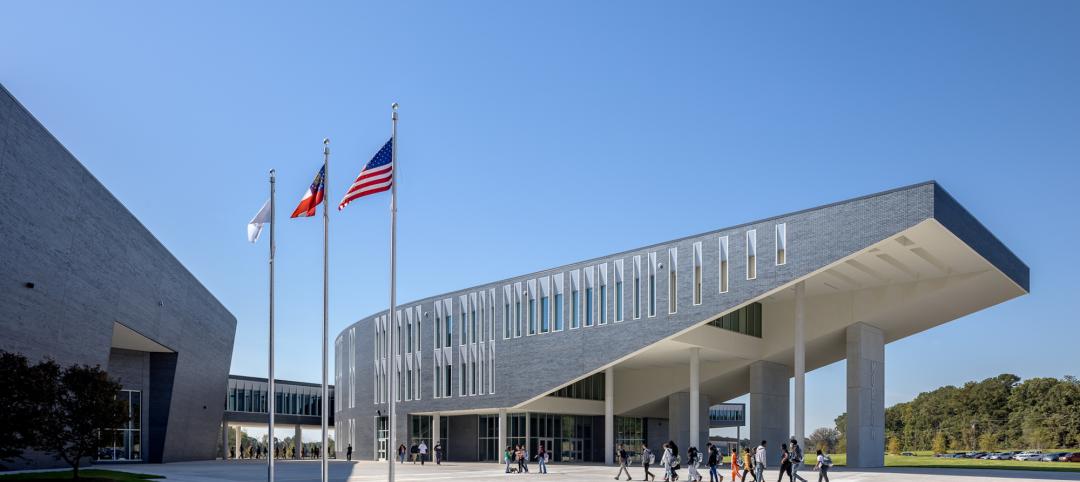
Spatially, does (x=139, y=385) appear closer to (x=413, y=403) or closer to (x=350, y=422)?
(x=413, y=403)

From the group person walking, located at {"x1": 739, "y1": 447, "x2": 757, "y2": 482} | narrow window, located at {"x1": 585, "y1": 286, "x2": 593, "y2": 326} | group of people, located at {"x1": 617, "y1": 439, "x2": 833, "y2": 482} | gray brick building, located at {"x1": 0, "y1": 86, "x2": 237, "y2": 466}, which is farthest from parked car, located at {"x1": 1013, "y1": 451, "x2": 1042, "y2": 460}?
gray brick building, located at {"x1": 0, "y1": 86, "x2": 237, "y2": 466}

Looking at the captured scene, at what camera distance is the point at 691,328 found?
4506 cm

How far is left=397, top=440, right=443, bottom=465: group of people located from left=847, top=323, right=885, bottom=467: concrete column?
23561mm

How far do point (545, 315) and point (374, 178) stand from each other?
29737mm

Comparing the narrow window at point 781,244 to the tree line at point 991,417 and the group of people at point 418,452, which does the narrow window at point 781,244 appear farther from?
the tree line at point 991,417

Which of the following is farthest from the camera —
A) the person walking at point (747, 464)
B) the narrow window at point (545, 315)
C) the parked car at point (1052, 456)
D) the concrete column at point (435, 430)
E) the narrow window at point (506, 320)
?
the parked car at point (1052, 456)

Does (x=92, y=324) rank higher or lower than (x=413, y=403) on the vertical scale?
higher

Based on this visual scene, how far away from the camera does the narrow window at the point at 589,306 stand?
5050 centimetres

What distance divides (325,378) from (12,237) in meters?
14.1

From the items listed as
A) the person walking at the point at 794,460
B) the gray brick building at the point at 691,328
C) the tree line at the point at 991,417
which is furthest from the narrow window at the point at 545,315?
the tree line at the point at 991,417

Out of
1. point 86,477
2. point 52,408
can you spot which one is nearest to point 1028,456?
point 86,477

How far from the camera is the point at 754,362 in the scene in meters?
54.3

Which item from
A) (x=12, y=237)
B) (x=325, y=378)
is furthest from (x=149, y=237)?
(x=325, y=378)

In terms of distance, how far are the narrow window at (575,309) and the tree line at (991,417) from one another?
155 ft
